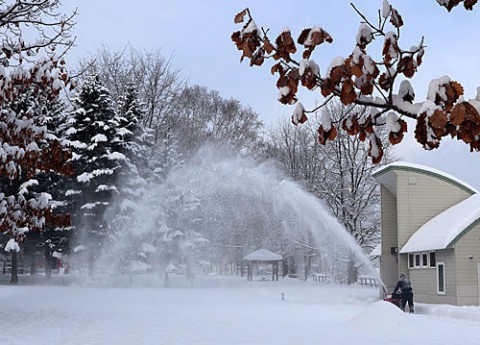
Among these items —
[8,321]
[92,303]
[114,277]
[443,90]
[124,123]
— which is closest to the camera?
[443,90]

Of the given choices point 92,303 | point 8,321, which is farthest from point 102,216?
point 8,321

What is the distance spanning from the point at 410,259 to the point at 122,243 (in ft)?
67.9

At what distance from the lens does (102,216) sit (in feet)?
140

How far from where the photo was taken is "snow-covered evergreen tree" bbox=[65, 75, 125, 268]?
42656 mm

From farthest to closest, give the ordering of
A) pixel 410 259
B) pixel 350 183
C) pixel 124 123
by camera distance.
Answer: pixel 350 183 → pixel 124 123 → pixel 410 259

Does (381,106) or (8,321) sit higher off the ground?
(381,106)

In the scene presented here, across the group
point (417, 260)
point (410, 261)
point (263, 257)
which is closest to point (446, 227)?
point (417, 260)

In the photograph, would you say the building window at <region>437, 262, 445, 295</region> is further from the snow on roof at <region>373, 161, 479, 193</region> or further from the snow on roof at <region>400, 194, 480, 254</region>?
the snow on roof at <region>373, 161, 479, 193</region>

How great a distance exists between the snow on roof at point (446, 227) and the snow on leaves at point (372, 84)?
2313cm

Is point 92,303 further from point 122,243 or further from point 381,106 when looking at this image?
point 381,106

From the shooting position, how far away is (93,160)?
43.4 metres

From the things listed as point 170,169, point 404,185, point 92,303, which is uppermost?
point 170,169

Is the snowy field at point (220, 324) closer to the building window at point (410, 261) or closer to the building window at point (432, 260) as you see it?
the building window at point (432, 260)

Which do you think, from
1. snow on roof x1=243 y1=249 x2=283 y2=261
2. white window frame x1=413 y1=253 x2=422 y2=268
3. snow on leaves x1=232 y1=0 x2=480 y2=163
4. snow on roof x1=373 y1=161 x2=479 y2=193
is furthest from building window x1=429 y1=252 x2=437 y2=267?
snow on roof x1=243 y1=249 x2=283 y2=261
